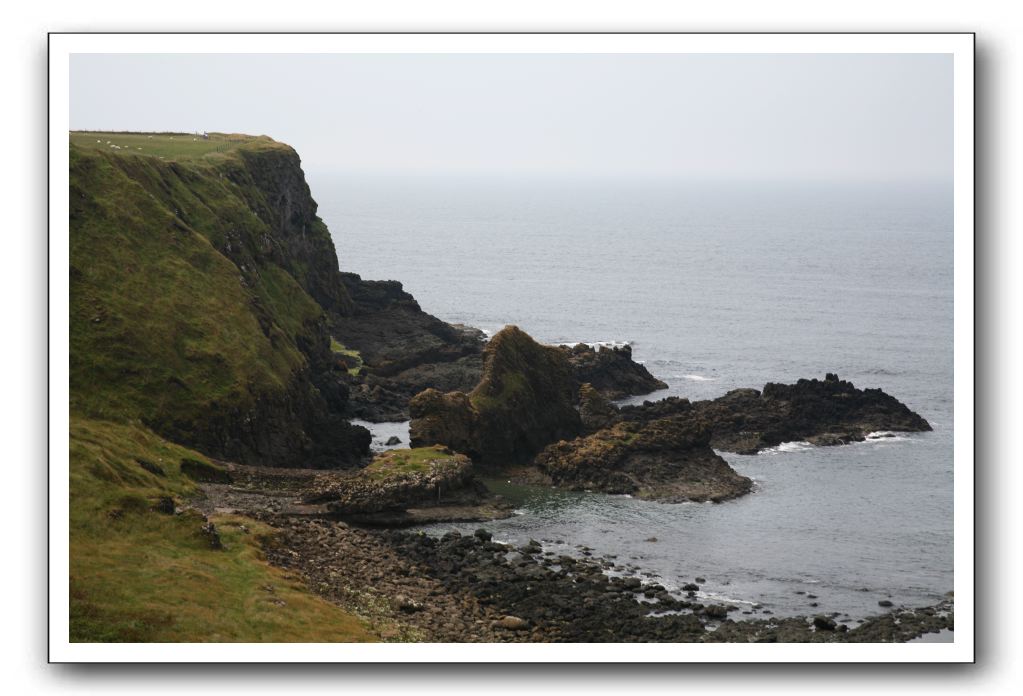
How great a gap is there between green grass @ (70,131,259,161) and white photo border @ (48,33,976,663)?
1934 inches

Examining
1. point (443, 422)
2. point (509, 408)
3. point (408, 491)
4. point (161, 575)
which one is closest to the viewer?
point (161, 575)

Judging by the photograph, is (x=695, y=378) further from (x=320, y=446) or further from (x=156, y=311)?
(x=156, y=311)

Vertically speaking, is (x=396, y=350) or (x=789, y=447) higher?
(x=396, y=350)

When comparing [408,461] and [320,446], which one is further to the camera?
[320,446]

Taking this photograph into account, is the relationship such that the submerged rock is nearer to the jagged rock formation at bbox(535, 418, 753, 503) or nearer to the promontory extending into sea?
the promontory extending into sea

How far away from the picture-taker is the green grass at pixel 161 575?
39.2 meters

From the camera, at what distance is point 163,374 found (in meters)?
72.4

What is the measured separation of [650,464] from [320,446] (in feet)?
66.5

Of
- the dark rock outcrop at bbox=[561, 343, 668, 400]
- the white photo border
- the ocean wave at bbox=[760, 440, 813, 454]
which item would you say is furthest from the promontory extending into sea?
the white photo border

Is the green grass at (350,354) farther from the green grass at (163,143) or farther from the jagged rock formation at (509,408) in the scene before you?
the jagged rock formation at (509,408)

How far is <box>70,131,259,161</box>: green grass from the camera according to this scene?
8600 cm
